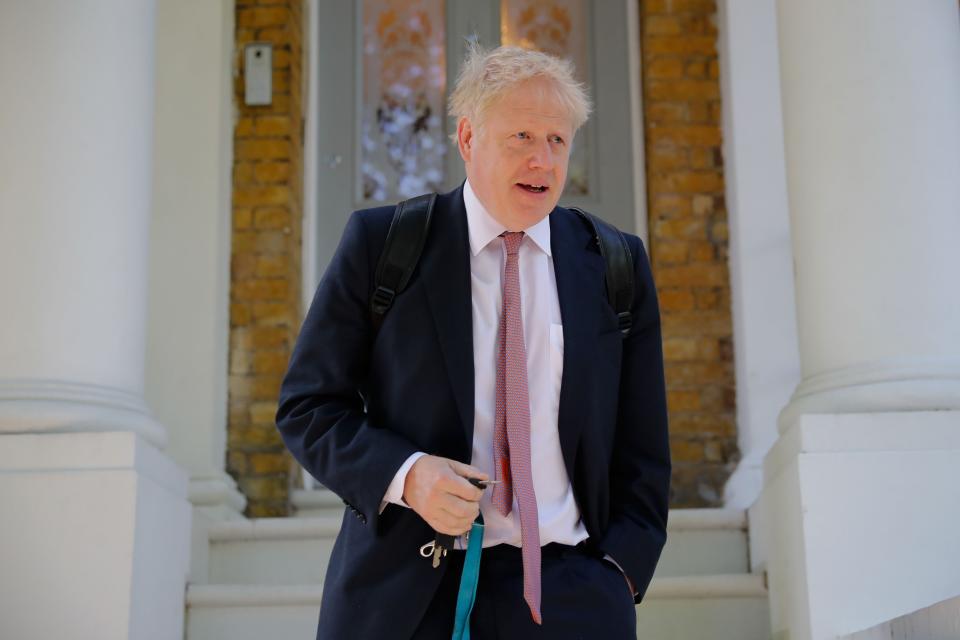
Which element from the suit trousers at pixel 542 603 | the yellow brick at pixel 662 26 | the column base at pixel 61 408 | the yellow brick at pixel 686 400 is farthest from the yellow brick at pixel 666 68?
the suit trousers at pixel 542 603

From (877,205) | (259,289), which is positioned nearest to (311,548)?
(259,289)

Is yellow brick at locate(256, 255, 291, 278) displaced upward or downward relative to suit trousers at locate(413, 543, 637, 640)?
upward

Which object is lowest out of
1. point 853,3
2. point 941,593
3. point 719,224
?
point 941,593

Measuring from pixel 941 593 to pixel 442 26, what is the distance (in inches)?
147

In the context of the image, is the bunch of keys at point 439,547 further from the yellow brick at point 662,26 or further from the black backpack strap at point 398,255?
the yellow brick at point 662,26

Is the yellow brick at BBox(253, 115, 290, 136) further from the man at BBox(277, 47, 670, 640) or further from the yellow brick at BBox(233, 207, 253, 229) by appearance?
the man at BBox(277, 47, 670, 640)

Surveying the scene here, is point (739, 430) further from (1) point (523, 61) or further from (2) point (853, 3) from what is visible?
(1) point (523, 61)

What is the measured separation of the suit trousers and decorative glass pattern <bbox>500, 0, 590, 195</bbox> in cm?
403

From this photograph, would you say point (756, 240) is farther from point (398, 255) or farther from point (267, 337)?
point (398, 255)

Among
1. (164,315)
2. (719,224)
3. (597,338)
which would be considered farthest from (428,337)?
(719,224)

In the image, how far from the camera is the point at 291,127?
5.47 metres

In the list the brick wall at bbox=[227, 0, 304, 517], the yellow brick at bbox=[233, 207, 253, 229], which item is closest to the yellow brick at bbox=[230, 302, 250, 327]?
the brick wall at bbox=[227, 0, 304, 517]

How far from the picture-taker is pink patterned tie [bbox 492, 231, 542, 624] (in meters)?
2.03

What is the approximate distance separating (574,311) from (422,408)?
0.33 metres
